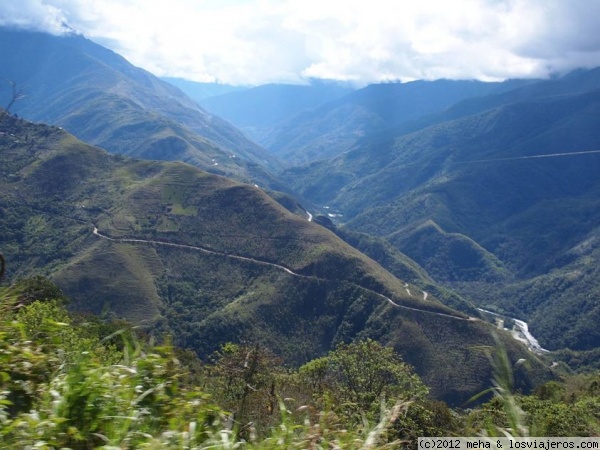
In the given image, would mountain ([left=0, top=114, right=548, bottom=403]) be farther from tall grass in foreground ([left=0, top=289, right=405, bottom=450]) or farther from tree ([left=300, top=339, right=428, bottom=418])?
tall grass in foreground ([left=0, top=289, right=405, bottom=450])

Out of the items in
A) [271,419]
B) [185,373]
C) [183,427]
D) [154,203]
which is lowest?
[271,419]

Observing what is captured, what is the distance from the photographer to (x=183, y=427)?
172 inches

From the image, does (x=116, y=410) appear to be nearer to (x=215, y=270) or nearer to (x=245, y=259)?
(x=215, y=270)

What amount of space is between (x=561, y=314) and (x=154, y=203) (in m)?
167

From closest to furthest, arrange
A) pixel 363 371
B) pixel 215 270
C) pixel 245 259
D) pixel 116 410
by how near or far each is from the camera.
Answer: pixel 116 410 → pixel 363 371 → pixel 215 270 → pixel 245 259

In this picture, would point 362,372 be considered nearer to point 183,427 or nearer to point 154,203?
point 183,427

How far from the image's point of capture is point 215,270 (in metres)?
104

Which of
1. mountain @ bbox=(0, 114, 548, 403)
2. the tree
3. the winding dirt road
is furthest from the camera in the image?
the winding dirt road

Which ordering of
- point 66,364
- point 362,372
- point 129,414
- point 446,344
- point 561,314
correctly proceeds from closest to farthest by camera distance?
point 129,414
point 66,364
point 362,372
point 446,344
point 561,314

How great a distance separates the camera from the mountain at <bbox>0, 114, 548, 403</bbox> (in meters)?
86.1

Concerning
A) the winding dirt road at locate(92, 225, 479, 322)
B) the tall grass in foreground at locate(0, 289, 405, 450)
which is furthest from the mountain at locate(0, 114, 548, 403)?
the tall grass in foreground at locate(0, 289, 405, 450)

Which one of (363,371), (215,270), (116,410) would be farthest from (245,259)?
(116,410)

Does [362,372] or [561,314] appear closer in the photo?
[362,372]

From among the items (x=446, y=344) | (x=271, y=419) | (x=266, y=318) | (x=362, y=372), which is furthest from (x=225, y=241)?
(x=271, y=419)
